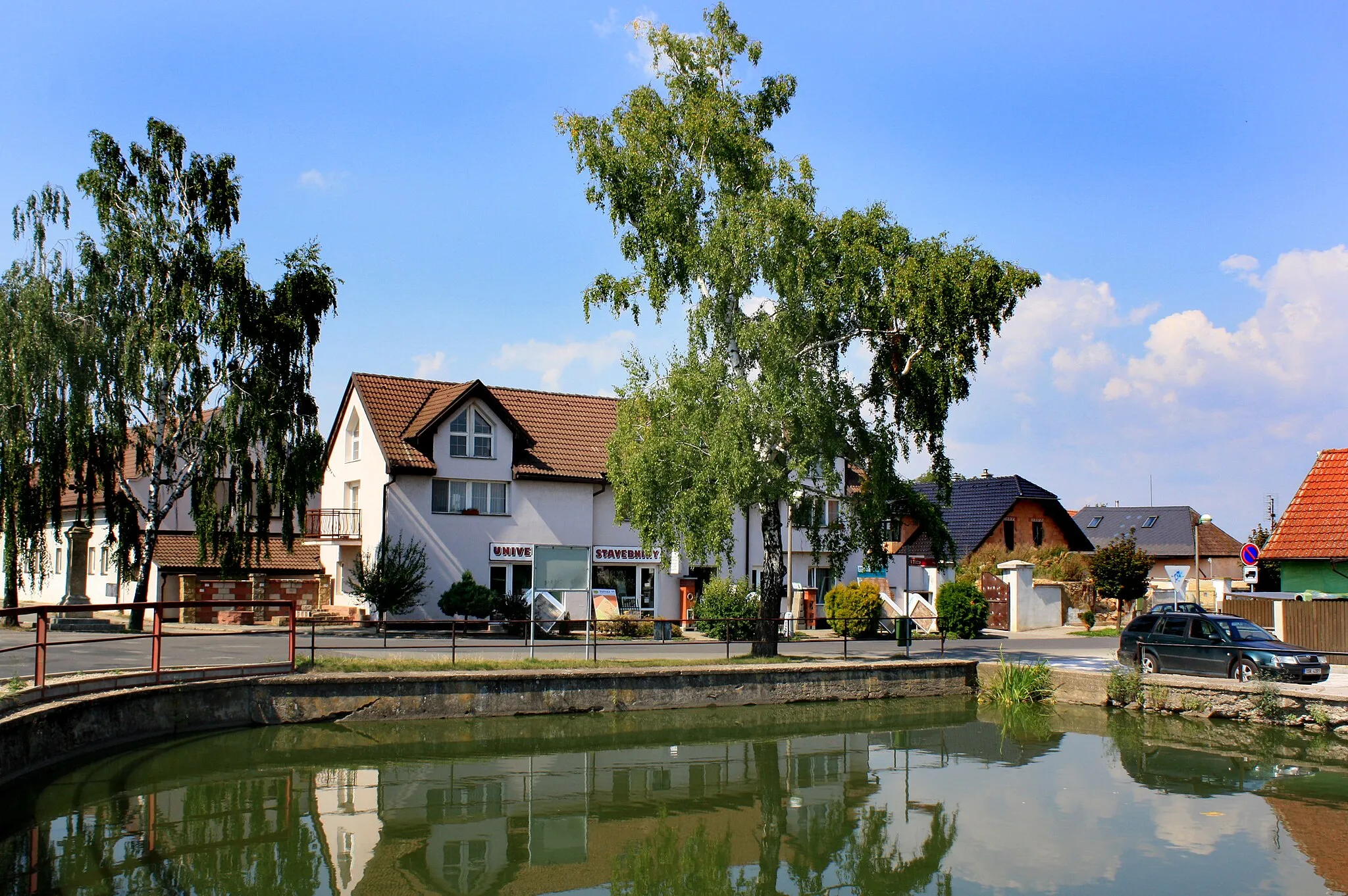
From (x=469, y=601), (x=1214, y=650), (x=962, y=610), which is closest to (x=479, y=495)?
(x=469, y=601)

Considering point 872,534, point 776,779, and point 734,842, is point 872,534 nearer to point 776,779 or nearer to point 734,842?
point 776,779

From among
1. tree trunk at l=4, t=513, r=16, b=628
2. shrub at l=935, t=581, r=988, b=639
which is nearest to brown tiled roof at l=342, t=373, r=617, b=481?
tree trunk at l=4, t=513, r=16, b=628

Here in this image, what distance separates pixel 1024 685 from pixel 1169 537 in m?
49.6

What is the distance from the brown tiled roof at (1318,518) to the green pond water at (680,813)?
31.4ft

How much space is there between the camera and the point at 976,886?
10.3 metres

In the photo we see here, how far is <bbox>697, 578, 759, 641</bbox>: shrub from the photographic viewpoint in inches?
1318

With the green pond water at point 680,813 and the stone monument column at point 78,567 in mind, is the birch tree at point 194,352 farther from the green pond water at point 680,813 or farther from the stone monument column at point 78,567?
the green pond water at point 680,813

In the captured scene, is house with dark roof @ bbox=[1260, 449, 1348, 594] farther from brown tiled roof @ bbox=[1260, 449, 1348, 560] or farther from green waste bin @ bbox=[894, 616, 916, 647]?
green waste bin @ bbox=[894, 616, 916, 647]

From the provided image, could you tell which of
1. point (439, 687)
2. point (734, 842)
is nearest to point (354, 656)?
point (439, 687)

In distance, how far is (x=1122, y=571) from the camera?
132ft

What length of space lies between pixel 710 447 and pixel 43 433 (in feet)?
63.4

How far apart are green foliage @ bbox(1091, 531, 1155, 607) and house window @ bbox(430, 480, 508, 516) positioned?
21699mm

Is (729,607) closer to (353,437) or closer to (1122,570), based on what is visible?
(1122,570)

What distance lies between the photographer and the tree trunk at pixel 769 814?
426 inches
